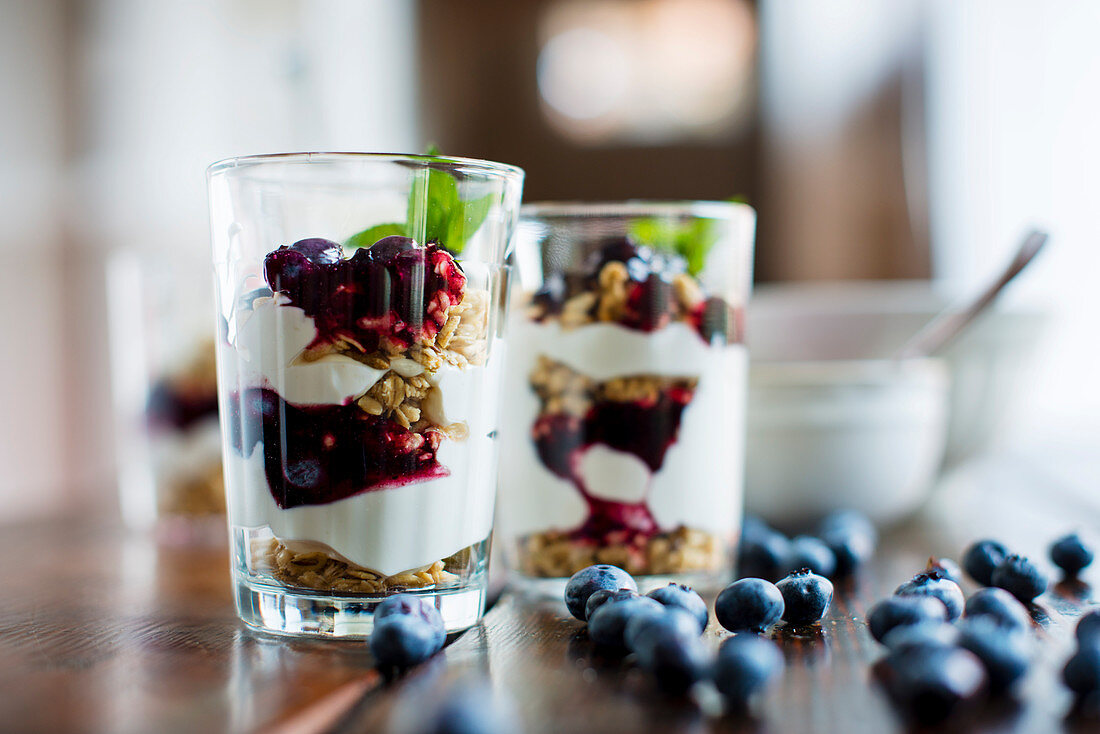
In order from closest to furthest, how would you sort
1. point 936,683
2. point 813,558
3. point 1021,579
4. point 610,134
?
point 936,683 → point 1021,579 → point 813,558 → point 610,134

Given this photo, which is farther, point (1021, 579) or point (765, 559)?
point (765, 559)

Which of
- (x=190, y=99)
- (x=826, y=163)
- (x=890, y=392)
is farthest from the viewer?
(x=826, y=163)

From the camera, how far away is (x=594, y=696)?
0.49 meters

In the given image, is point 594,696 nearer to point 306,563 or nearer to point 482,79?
point 306,563

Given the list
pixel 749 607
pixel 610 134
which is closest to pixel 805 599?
pixel 749 607

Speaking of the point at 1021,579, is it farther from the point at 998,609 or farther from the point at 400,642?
the point at 400,642

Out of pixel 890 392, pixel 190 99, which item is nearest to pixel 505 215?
pixel 890 392

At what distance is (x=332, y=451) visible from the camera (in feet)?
1.93

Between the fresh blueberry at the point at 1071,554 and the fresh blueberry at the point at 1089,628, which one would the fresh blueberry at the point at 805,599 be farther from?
the fresh blueberry at the point at 1071,554

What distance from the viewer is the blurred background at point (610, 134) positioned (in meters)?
2.55

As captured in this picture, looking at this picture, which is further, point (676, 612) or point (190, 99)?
Answer: point (190, 99)

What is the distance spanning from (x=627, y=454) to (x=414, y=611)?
245mm

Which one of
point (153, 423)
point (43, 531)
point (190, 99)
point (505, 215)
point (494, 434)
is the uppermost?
point (190, 99)

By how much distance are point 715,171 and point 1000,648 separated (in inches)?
147
